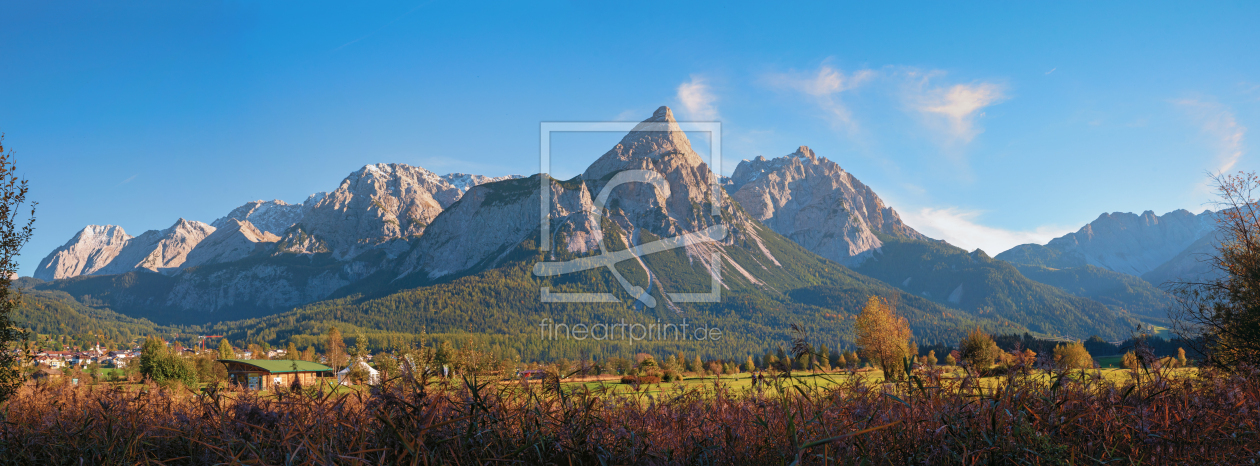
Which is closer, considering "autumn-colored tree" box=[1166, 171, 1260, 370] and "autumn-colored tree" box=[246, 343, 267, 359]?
"autumn-colored tree" box=[1166, 171, 1260, 370]

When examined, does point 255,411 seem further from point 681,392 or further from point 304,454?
point 681,392

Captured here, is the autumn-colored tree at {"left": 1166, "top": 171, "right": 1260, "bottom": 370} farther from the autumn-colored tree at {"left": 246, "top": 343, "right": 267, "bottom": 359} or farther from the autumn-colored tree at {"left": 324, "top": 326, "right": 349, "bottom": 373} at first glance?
the autumn-colored tree at {"left": 246, "top": 343, "right": 267, "bottom": 359}

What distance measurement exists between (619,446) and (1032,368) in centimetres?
301

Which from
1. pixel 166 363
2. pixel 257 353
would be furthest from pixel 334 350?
pixel 257 353

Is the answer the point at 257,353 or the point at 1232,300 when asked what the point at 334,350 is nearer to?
the point at 1232,300

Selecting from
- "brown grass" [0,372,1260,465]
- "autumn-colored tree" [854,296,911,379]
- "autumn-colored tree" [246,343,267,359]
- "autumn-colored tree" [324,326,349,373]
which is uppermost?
"brown grass" [0,372,1260,465]

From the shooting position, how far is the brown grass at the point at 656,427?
240 centimetres

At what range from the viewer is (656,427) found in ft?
9.87

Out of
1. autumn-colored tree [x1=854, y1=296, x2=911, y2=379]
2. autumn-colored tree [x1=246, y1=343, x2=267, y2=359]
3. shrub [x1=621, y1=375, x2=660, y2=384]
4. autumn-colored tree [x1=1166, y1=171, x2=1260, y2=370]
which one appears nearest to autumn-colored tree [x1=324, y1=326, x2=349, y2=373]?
shrub [x1=621, y1=375, x2=660, y2=384]

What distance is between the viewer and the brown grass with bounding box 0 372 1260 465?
7.88 feet

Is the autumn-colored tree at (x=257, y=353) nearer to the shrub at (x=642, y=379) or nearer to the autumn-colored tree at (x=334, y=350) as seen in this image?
the autumn-colored tree at (x=334, y=350)

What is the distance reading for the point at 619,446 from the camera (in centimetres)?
264

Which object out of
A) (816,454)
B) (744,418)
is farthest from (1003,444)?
(744,418)

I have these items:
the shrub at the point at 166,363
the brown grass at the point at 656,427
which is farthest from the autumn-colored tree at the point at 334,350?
the brown grass at the point at 656,427
